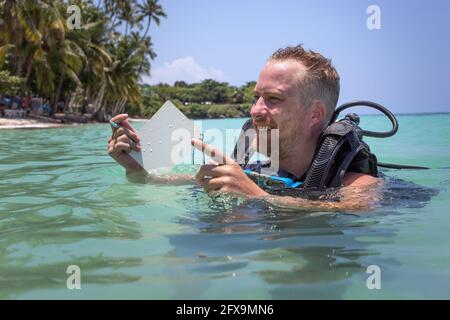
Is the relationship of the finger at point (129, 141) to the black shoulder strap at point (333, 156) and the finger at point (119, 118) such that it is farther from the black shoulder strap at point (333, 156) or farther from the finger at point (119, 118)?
the black shoulder strap at point (333, 156)

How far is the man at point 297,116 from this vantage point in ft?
9.65

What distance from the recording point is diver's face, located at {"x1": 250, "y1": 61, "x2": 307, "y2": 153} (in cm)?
296

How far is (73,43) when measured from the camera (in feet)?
105

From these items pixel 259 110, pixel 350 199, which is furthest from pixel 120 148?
pixel 350 199

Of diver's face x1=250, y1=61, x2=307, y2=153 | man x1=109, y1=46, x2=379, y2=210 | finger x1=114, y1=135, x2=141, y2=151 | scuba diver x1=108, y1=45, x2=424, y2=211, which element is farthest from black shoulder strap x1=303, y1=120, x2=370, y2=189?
finger x1=114, y1=135, x2=141, y2=151

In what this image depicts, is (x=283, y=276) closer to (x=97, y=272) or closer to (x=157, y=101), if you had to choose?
(x=97, y=272)

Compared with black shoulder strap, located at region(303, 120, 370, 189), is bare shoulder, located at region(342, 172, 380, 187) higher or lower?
lower

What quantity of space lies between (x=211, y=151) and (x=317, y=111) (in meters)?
1.01

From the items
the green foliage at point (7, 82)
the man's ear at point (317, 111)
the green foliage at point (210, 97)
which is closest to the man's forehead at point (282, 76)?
the man's ear at point (317, 111)

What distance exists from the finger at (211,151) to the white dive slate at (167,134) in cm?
61

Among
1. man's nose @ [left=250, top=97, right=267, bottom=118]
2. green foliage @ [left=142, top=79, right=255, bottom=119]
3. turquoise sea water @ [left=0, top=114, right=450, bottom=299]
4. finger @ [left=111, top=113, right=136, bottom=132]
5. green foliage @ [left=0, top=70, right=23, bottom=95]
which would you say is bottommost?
turquoise sea water @ [left=0, top=114, right=450, bottom=299]

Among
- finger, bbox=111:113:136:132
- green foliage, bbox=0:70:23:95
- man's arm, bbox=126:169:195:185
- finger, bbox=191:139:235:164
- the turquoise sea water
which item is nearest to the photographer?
the turquoise sea water

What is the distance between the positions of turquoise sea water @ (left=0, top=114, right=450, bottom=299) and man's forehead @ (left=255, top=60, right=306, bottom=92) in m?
0.75

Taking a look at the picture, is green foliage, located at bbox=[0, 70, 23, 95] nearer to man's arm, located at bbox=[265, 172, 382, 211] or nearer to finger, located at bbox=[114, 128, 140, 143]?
finger, located at bbox=[114, 128, 140, 143]
